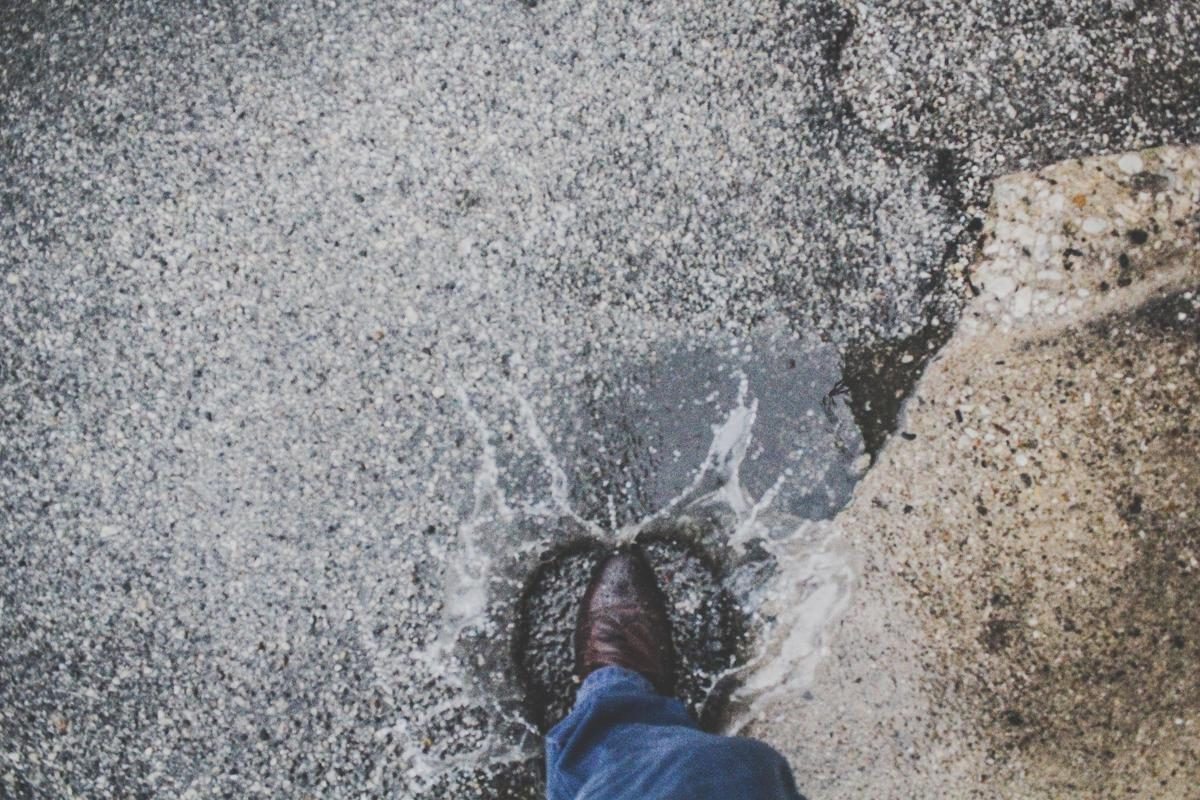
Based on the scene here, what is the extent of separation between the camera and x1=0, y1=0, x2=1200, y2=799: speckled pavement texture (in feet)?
6.29

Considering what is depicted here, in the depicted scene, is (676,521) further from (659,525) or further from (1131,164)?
(1131,164)

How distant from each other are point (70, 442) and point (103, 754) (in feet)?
2.57

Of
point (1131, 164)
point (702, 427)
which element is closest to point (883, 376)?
point (702, 427)

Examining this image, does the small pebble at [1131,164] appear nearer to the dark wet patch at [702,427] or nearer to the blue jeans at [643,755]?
the dark wet patch at [702,427]

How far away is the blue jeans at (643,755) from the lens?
1.56 meters

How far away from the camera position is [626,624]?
1.90m

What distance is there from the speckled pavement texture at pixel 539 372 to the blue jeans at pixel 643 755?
0.24 metres

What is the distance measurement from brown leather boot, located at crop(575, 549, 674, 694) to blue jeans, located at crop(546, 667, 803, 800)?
0.13ft

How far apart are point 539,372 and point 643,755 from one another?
2.95 feet

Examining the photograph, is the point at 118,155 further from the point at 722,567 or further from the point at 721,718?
the point at 721,718

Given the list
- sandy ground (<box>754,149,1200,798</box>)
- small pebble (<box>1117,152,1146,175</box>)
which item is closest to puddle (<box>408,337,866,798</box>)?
sandy ground (<box>754,149,1200,798</box>)

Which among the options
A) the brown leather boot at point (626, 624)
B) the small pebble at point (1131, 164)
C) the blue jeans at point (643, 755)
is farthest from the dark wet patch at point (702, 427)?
the small pebble at point (1131, 164)

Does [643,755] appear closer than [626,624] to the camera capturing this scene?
Yes

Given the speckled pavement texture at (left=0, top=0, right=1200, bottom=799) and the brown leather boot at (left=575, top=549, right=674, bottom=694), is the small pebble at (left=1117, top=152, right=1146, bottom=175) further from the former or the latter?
the brown leather boot at (left=575, top=549, right=674, bottom=694)
